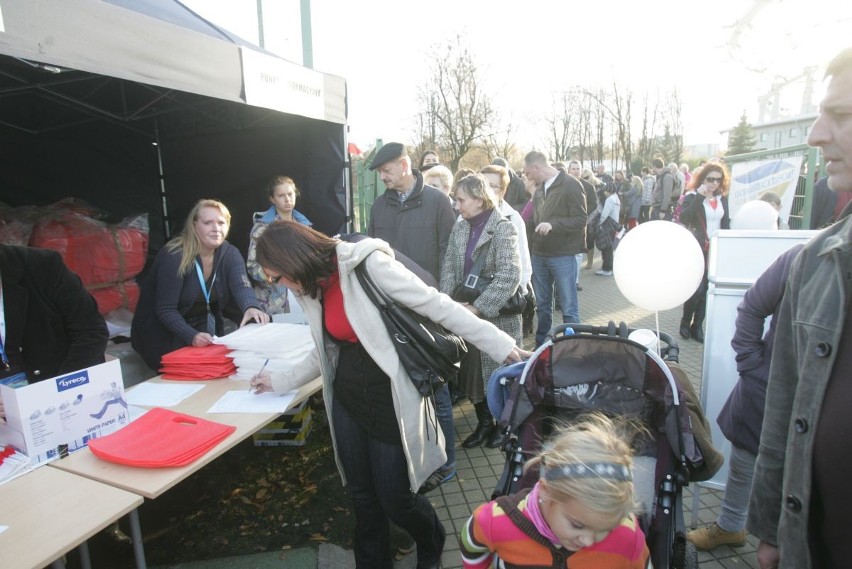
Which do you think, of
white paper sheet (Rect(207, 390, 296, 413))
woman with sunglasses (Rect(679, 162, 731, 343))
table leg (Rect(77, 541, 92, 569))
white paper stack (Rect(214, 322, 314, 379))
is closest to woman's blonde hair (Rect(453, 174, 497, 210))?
white paper stack (Rect(214, 322, 314, 379))

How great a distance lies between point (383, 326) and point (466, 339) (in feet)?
1.18

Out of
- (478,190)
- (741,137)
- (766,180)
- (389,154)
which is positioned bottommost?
(478,190)

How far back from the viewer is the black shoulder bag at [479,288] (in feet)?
11.6

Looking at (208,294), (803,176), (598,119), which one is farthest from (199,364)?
(598,119)

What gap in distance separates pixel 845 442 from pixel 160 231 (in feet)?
22.3

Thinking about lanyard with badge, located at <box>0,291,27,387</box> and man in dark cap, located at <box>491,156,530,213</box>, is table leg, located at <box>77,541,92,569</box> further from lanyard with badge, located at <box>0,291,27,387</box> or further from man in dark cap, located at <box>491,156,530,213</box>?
man in dark cap, located at <box>491,156,530,213</box>

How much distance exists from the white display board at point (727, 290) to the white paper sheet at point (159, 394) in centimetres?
283

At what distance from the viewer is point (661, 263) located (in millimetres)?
2662

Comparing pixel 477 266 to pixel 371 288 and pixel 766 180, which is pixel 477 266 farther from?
pixel 766 180

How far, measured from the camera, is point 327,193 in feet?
17.4

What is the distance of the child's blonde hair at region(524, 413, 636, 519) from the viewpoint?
1335 mm

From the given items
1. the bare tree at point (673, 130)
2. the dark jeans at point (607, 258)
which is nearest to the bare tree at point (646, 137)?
the bare tree at point (673, 130)

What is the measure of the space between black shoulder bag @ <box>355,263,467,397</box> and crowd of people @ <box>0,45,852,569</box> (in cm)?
4

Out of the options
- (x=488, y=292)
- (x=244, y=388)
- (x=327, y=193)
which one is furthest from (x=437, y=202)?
(x=244, y=388)
